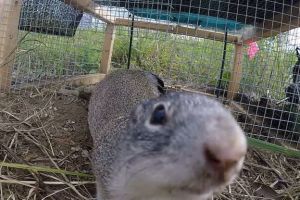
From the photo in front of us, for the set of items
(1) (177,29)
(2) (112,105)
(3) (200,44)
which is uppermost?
(1) (177,29)

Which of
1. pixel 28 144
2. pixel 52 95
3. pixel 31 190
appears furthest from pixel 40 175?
pixel 52 95

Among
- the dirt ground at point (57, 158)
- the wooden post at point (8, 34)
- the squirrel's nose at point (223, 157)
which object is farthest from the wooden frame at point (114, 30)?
the squirrel's nose at point (223, 157)

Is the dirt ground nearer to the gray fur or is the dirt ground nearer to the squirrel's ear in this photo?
the gray fur

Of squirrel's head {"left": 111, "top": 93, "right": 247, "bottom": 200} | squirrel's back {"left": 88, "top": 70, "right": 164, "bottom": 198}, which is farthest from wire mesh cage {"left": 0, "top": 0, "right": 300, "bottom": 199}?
squirrel's head {"left": 111, "top": 93, "right": 247, "bottom": 200}

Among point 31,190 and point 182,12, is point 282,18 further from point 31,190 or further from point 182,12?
point 31,190

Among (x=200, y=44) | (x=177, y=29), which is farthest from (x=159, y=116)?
(x=200, y=44)

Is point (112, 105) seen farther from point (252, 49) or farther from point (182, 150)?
point (252, 49)

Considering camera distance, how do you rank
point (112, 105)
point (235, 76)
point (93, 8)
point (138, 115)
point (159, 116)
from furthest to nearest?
1. point (235, 76)
2. point (93, 8)
3. point (112, 105)
4. point (138, 115)
5. point (159, 116)

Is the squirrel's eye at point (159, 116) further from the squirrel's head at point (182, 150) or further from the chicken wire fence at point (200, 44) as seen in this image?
the chicken wire fence at point (200, 44)
